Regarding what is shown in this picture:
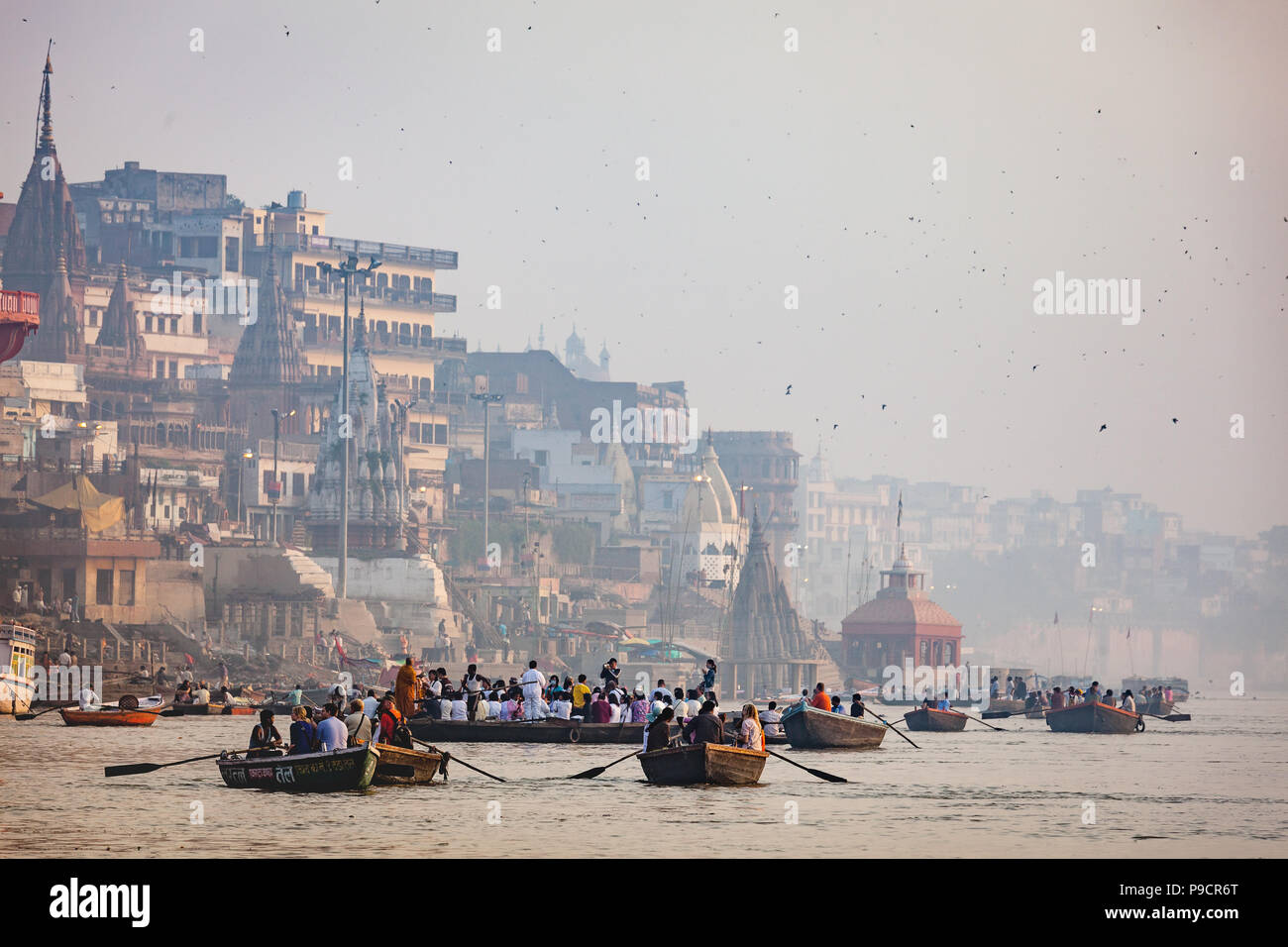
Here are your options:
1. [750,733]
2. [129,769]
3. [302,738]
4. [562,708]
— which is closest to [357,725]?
[302,738]

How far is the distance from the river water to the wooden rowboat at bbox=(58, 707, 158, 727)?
2901mm

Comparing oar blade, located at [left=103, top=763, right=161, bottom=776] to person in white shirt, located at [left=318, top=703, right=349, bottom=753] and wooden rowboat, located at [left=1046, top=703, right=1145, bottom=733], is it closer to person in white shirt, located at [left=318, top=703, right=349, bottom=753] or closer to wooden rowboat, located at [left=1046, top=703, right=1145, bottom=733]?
person in white shirt, located at [left=318, top=703, right=349, bottom=753]

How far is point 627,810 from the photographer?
3803 centimetres

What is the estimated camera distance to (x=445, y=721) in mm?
49500

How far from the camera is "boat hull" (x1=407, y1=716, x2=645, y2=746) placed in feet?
161

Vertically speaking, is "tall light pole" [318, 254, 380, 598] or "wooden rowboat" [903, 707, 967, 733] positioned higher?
"tall light pole" [318, 254, 380, 598]

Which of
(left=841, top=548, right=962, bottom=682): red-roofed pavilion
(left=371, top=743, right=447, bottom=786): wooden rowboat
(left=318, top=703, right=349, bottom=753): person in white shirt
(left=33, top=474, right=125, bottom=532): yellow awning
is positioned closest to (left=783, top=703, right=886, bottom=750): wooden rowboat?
(left=371, top=743, right=447, bottom=786): wooden rowboat

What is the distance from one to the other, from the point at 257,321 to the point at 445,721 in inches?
3681

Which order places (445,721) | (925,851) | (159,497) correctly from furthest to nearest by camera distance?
1. (159,497)
2. (445,721)
3. (925,851)

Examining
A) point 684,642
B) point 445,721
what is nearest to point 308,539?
point 684,642

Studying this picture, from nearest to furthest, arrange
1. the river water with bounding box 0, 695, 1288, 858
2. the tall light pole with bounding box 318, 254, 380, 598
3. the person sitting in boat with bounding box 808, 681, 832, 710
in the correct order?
1. the river water with bounding box 0, 695, 1288, 858
2. the person sitting in boat with bounding box 808, 681, 832, 710
3. the tall light pole with bounding box 318, 254, 380, 598

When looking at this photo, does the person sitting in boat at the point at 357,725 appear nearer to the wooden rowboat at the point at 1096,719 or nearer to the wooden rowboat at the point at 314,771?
the wooden rowboat at the point at 314,771
